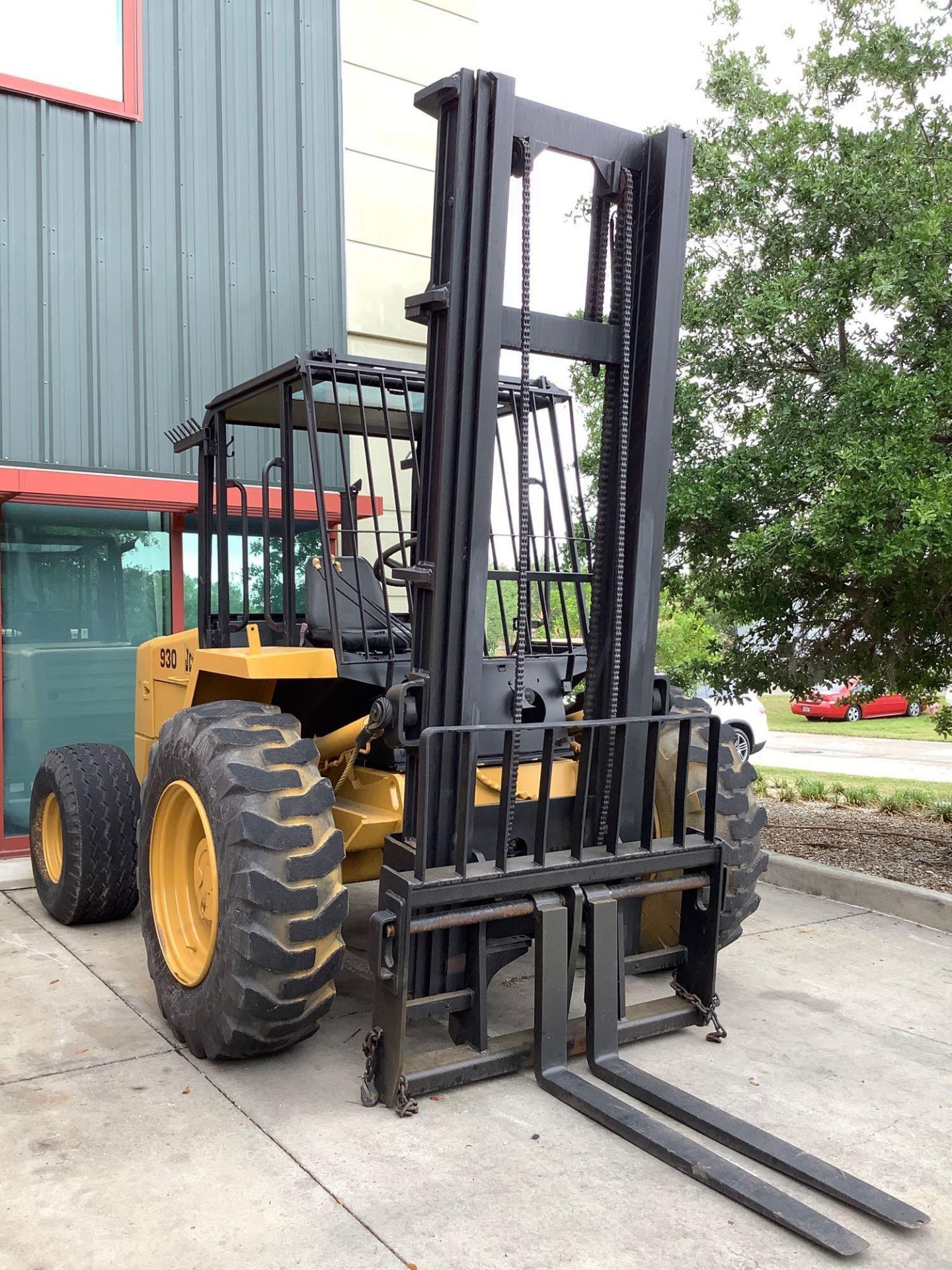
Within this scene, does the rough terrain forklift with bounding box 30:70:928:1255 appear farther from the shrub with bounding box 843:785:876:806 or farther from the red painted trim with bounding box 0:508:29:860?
the shrub with bounding box 843:785:876:806

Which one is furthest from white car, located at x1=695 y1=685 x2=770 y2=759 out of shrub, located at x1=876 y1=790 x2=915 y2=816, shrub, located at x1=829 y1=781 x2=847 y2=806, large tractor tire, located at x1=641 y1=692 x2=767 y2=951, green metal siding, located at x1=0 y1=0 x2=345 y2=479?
large tractor tire, located at x1=641 y1=692 x2=767 y2=951

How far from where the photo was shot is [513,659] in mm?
4809

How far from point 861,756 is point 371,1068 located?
53.7ft

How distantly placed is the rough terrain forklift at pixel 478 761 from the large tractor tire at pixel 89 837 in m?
1.42

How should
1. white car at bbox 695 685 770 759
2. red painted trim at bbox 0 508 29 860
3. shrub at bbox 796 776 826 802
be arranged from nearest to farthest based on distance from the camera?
red painted trim at bbox 0 508 29 860
shrub at bbox 796 776 826 802
white car at bbox 695 685 770 759

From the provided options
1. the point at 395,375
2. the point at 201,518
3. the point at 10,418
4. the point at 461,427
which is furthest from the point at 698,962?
the point at 10,418

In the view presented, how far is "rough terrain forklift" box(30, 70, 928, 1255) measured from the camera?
397 cm

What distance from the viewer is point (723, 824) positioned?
4.95 metres

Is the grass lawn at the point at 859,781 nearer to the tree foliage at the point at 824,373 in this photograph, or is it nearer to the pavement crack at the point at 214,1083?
the tree foliage at the point at 824,373

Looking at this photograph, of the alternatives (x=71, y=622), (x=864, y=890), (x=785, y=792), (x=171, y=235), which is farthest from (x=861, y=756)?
(x=171, y=235)

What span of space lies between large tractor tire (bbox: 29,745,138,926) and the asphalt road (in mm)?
11689

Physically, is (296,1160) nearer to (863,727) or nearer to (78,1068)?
(78,1068)

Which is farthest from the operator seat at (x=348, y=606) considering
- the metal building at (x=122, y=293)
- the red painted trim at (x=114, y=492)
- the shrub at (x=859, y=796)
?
the shrub at (x=859, y=796)

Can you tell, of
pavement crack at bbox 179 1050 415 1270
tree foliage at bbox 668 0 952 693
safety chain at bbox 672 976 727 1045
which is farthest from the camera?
tree foliage at bbox 668 0 952 693
